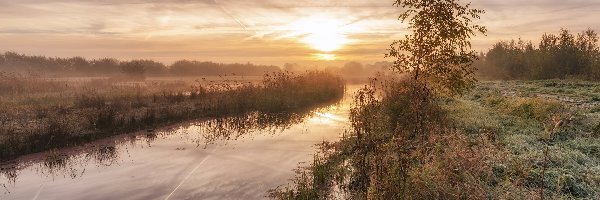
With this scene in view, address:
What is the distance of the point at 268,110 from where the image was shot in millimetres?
23312

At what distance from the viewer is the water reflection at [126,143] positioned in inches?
432

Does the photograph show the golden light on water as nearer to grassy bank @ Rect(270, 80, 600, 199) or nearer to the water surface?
the water surface

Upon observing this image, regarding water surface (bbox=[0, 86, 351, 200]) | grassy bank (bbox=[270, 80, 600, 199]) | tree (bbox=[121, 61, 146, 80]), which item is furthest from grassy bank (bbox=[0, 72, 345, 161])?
tree (bbox=[121, 61, 146, 80])

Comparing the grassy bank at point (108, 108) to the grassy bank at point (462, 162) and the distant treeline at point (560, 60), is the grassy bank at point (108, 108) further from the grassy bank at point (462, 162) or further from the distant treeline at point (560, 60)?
the distant treeline at point (560, 60)

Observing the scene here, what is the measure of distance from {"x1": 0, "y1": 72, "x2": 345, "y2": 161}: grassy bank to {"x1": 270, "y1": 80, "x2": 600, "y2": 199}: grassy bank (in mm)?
8799

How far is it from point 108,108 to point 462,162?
1709cm

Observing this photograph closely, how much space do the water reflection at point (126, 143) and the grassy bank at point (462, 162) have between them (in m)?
4.72

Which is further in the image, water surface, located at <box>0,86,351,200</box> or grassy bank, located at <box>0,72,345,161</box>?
grassy bank, located at <box>0,72,345,161</box>

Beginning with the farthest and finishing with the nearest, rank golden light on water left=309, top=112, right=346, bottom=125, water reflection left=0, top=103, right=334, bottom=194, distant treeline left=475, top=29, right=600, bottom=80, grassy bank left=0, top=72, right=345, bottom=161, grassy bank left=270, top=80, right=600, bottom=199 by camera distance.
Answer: distant treeline left=475, top=29, right=600, bottom=80, golden light on water left=309, top=112, right=346, bottom=125, grassy bank left=0, top=72, right=345, bottom=161, water reflection left=0, top=103, right=334, bottom=194, grassy bank left=270, top=80, right=600, bottom=199

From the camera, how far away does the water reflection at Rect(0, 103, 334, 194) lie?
1098 centimetres

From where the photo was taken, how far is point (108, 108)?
19.5 meters

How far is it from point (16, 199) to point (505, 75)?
5635 cm

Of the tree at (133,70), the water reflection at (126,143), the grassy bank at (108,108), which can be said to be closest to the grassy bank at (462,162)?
the water reflection at (126,143)

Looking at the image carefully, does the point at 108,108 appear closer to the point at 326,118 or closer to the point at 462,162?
the point at 326,118
